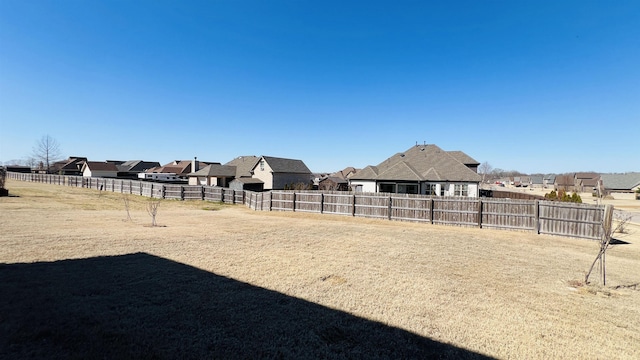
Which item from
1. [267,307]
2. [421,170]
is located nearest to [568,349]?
[267,307]

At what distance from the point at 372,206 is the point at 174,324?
16060 millimetres

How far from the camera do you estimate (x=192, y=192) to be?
30.2m

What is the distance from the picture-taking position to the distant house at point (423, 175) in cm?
2742

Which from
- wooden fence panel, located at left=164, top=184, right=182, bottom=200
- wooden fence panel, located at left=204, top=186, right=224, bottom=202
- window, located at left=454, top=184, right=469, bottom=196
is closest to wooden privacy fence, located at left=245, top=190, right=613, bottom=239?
wooden fence panel, located at left=204, top=186, right=224, bottom=202

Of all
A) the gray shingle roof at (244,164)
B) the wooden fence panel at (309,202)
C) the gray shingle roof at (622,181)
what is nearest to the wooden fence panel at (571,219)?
the wooden fence panel at (309,202)

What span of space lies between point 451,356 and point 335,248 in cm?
656

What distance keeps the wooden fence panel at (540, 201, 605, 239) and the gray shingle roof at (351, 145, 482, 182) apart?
1298 centimetres

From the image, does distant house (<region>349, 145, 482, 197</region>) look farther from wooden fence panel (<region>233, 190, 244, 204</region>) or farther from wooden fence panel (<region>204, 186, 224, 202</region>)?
wooden fence panel (<region>204, 186, 224, 202</region>)

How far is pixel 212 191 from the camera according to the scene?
96.2 ft

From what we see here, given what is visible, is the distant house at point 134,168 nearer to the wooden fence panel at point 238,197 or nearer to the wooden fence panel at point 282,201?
the wooden fence panel at point 238,197

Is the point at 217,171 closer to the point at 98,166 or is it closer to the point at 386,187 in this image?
the point at 386,187

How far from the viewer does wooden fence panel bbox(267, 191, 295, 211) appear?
73.7ft

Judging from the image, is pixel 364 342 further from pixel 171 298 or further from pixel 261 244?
pixel 261 244

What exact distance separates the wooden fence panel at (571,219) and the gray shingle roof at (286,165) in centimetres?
3552
